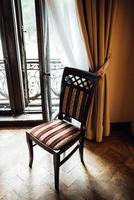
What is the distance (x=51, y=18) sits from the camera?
79.3 inches

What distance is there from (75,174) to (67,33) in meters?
1.41

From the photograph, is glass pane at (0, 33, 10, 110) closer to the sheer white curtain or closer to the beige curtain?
the sheer white curtain

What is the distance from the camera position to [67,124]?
2.03 m

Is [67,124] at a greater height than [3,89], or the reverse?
[3,89]

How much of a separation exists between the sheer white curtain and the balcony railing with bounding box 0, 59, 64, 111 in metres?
0.29

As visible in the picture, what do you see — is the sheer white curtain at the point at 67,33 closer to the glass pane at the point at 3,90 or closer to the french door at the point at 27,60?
the french door at the point at 27,60

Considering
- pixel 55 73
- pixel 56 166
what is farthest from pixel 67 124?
pixel 55 73

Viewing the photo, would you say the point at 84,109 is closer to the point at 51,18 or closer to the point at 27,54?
the point at 51,18

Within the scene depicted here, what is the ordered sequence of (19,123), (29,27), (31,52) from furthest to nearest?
(19,123)
(31,52)
(29,27)

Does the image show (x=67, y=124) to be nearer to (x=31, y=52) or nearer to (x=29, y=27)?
(x=31, y=52)

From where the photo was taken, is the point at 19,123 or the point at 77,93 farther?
the point at 19,123

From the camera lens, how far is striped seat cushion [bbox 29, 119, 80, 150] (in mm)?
1777

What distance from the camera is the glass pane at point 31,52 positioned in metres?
2.38

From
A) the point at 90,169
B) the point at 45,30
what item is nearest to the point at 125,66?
the point at 45,30
